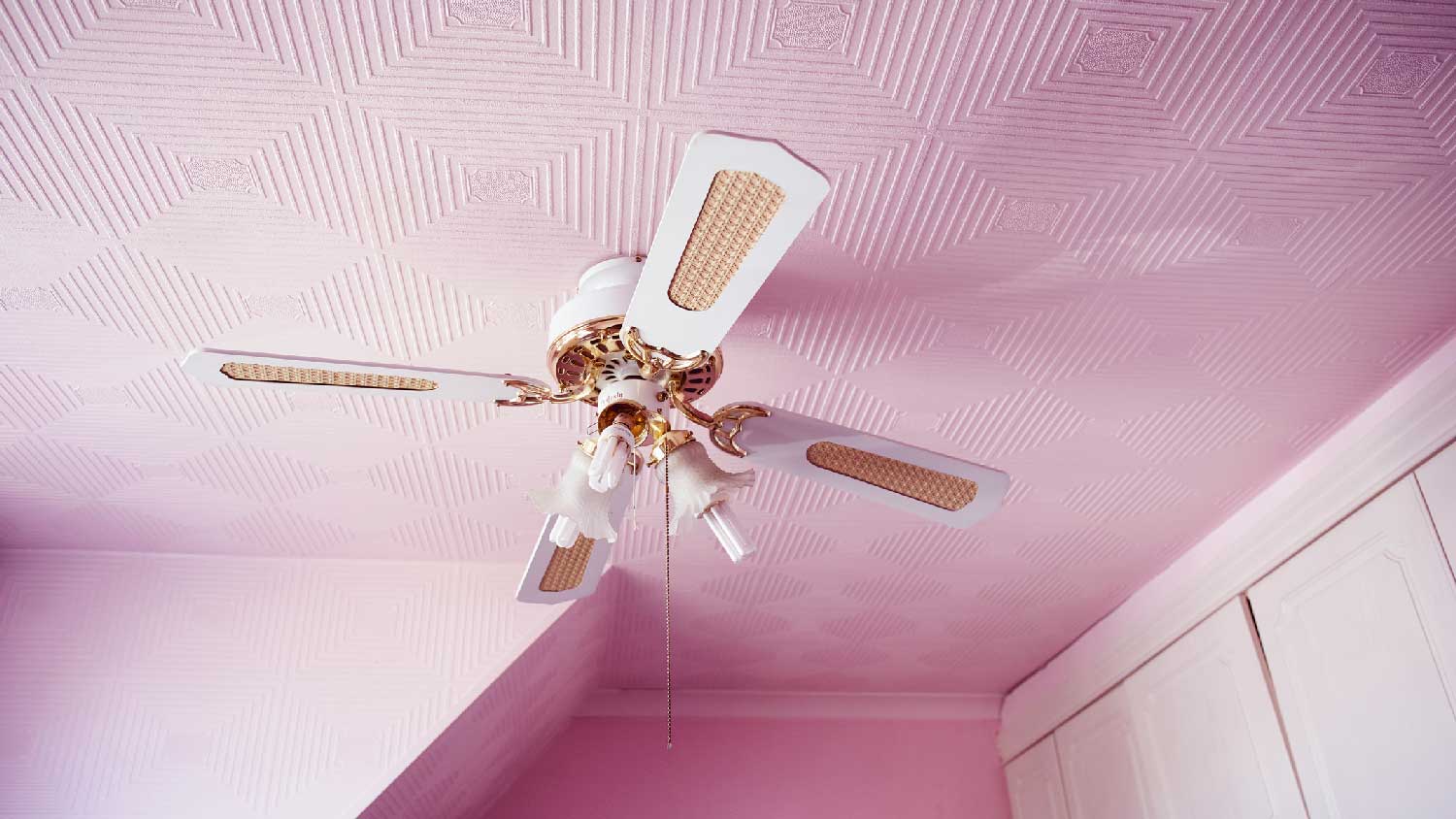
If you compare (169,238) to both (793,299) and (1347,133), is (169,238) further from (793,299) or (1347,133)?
(1347,133)

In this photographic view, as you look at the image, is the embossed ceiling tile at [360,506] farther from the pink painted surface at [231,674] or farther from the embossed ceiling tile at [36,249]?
the embossed ceiling tile at [36,249]

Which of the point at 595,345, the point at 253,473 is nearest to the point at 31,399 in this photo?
the point at 253,473

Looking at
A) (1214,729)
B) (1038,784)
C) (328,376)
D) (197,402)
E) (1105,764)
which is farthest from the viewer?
(1038,784)

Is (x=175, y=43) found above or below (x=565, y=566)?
above

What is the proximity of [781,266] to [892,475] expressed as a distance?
0.39 metres

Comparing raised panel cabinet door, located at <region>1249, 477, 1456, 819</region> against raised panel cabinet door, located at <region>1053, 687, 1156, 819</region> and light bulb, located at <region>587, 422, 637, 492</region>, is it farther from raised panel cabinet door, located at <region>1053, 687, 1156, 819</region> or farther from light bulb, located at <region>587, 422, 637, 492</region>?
light bulb, located at <region>587, 422, 637, 492</region>

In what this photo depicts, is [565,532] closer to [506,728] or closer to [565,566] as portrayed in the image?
[565,566]

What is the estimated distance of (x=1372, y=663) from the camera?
1876 millimetres

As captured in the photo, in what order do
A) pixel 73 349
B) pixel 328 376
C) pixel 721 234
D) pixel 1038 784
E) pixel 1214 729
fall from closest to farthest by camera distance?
1. pixel 721 234
2. pixel 328 376
3. pixel 73 349
4. pixel 1214 729
5. pixel 1038 784

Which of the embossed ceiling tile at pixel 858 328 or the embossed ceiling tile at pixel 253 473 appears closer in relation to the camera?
the embossed ceiling tile at pixel 858 328

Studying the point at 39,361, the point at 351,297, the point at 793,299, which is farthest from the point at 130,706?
the point at 793,299

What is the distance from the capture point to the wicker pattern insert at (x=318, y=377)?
3.85 feet

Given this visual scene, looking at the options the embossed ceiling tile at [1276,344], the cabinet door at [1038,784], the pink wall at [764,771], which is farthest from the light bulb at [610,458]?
the cabinet door at [1038,784]

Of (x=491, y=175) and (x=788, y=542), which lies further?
(x=788, y=542)
